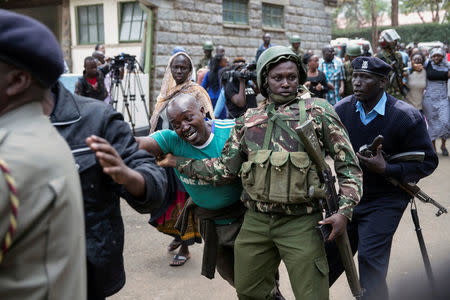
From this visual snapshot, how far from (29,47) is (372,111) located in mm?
2646

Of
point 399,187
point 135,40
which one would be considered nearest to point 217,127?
point 399,187

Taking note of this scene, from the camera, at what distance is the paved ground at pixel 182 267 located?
4195 mm

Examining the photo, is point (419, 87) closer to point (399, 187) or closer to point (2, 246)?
point (399, 187)

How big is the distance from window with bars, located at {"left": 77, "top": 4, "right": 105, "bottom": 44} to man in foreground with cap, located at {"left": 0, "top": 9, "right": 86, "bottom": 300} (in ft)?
45.1

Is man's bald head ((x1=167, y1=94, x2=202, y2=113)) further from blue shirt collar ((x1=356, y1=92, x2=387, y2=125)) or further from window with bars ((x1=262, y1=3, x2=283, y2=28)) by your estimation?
window with bars ((x1=262, y1=3, x2=283, y2=28))

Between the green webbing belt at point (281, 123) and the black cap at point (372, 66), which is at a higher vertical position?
the black cap at point (372, 66)

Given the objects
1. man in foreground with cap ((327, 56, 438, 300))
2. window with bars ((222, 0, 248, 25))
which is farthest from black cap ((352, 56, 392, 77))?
window with bars ((222, 0, 248, 25))

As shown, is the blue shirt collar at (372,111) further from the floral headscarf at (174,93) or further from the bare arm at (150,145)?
the floral headscarf at (174,93)

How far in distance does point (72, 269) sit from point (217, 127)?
7.11ft

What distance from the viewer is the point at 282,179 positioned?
2744 millimetres

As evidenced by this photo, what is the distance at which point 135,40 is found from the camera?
45.2 ft

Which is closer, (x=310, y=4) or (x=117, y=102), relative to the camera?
(x=117, y=102)

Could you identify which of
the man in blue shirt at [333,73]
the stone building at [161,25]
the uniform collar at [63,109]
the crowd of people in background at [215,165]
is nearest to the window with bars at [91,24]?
the stone building at [161,25]

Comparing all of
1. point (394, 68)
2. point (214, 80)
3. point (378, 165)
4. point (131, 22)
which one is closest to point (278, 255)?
point (378, 165)
